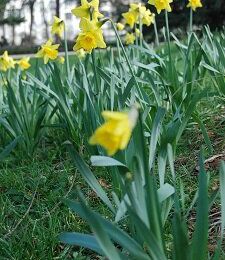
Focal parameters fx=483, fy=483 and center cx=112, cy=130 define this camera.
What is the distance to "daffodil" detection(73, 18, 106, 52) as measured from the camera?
1.92 metres

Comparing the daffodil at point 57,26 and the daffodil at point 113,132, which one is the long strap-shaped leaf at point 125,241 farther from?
the daffodil at point 57,26

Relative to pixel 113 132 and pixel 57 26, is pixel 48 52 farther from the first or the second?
pixel 113 132

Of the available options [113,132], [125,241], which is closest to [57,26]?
[125,241]

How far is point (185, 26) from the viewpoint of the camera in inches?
576

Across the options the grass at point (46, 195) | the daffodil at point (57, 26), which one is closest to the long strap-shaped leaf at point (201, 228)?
the grass at point (46, 195)

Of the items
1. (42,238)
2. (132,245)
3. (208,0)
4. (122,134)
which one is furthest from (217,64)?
(208,0)

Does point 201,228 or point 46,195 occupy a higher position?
point 201,228

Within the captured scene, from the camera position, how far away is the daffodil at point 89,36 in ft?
6.28

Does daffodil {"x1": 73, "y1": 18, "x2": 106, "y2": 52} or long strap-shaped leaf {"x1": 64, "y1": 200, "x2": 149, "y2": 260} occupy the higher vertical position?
daffodil {"x1": 73, "y1": 18, "x2": 106, "y2": 52}

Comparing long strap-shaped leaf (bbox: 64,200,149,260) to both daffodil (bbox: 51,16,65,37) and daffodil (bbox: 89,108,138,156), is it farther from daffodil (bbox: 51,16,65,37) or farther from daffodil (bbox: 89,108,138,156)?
daffodil (bbox: 51,16,65,37)

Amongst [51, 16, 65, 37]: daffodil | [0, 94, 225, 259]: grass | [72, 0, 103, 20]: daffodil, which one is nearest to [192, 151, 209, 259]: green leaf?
[0, 94, 225, 259]: grass

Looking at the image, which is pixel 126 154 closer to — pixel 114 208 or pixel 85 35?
pixel 114 208

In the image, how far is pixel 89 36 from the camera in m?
1.94

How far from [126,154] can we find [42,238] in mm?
403
